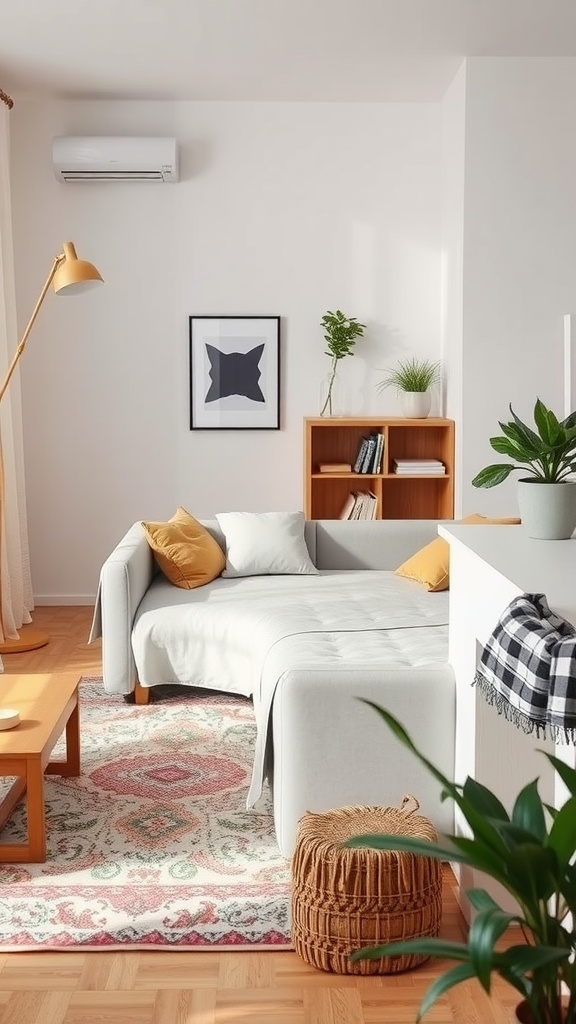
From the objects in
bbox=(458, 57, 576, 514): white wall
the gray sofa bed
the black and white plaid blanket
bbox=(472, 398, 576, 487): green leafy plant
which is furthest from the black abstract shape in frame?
the black and white plaid blanket

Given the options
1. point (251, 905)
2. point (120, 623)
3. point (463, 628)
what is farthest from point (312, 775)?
point (120, 623)

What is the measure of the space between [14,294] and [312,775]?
3.98 metres

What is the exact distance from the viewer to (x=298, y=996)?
2426 millimetres

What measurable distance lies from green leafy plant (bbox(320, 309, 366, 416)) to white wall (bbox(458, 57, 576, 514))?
77 cm

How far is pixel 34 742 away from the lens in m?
3.09

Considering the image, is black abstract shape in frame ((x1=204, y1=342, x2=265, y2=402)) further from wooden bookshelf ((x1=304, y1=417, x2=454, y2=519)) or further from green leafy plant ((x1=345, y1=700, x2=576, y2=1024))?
green leafy plant ((x1=345, y1=700, x2=576, y2=1024))

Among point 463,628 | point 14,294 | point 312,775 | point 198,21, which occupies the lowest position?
point 312,775

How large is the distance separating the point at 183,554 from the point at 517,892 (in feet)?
11.9

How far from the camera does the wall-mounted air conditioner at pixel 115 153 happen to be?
20.3ft

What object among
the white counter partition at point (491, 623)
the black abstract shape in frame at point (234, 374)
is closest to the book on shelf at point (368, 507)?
the black abstract shape in frame at point (234, 374)

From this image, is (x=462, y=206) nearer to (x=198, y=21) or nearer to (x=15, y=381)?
(x=198, y=21)

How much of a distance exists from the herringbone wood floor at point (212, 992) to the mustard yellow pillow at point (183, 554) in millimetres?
2373

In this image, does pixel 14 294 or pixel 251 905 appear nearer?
pixel 251 905

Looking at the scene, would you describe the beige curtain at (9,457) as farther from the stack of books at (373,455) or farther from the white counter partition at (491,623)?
the white counter partition at (491,623)
